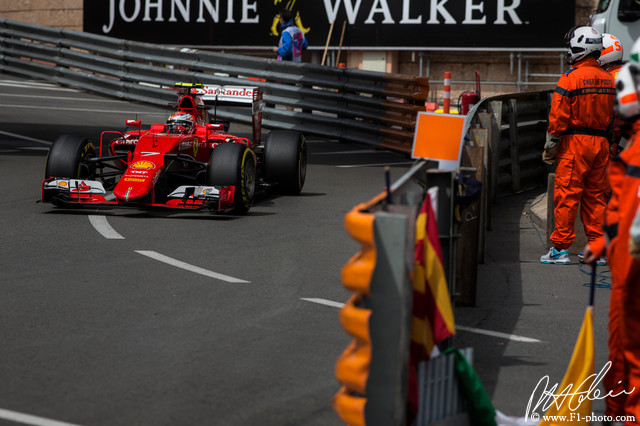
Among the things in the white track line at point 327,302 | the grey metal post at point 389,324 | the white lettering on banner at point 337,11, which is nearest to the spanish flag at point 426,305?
the grey metal post at point 389,324

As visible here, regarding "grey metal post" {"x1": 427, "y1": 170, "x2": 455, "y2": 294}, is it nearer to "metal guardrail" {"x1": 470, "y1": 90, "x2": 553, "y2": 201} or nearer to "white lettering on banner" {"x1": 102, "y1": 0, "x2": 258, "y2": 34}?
"metal guardrail" {"x1": 470, "y1": 90, "x2": 553, "y2": 201}

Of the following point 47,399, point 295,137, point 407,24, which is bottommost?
point 47,399

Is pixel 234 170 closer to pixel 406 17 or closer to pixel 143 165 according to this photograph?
pixel 143 165

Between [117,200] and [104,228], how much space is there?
0.66 meters

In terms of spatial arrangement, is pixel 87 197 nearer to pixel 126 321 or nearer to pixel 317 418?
pixel 126 321

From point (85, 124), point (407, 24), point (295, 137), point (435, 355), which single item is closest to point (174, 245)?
point (295, 137)

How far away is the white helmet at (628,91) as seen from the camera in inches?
157

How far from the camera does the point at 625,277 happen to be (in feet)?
12.9

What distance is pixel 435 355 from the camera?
4.00 metres

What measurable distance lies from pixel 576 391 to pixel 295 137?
7.63 meters

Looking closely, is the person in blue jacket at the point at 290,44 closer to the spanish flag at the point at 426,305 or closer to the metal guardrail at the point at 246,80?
the metal guardrail at the point at 246,80

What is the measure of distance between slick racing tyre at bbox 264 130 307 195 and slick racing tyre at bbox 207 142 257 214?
1090mm

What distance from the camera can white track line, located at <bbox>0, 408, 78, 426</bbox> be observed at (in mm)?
4344

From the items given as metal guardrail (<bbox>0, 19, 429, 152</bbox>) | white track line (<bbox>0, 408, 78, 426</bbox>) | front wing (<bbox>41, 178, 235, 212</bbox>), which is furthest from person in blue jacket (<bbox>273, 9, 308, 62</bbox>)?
white track line (<bbox>0, 408, 78, 426</bbox>)
